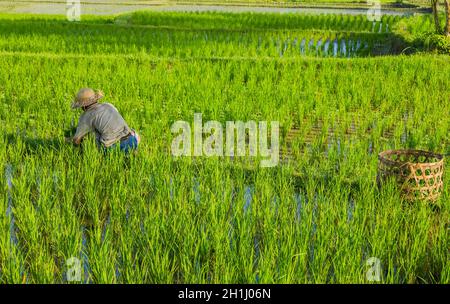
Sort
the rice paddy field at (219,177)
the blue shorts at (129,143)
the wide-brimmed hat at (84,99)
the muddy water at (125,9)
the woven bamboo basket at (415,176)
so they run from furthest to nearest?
1. the muddy water at (125,9)
2. the blue shorts at (129,143)
3. the wide-brimmed hat at (84,99)
4. the woven bamboo basket at (415,176)
5. the rice paddy field at (219,177)

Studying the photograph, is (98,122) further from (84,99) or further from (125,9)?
(125,9)

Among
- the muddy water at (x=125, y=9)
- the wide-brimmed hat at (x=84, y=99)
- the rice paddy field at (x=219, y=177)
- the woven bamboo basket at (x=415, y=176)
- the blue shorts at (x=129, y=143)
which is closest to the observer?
the rice paddy field at (x=219, y=177)

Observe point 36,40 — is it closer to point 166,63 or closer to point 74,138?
point 166,63

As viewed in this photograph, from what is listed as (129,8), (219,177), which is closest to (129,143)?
(219,177)

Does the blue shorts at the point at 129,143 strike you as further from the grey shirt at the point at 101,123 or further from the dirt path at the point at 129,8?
the dirt path at the point at 129,8

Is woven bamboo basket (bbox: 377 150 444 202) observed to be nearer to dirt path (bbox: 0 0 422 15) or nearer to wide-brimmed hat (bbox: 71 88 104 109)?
wide-brimmed hat (bbox: 71 88 104 109)

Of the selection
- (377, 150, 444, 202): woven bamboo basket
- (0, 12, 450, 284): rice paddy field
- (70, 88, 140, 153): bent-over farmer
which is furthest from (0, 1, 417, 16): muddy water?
(377, 150, 444, 202): woven bamboo basket

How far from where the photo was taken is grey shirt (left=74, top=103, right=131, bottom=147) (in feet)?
14.8

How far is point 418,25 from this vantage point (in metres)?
15.2

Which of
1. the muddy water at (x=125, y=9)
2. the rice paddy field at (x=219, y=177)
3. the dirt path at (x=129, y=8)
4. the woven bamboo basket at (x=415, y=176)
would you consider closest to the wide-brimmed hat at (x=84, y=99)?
the rice paddy field at (x=219, y=177)

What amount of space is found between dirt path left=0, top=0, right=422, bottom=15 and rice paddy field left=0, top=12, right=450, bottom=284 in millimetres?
11638

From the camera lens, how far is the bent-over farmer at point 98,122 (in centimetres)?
447
